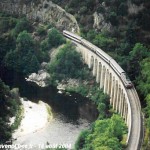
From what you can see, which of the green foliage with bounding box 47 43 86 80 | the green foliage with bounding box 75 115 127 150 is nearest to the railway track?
the green foliage with bounding box 75 115 127 150

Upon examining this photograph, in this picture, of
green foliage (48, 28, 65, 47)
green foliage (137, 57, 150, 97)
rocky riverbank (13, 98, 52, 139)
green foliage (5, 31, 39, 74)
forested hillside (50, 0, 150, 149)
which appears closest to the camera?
rocky riverbank (13, 98, 52, 139)

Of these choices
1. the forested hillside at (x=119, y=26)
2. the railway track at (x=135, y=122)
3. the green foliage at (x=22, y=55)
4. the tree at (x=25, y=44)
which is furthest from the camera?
the tree at (x=25, y=44)

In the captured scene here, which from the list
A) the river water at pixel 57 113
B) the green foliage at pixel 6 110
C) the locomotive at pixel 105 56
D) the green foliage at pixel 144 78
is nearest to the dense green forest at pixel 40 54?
the locomotive at pixel 105 56

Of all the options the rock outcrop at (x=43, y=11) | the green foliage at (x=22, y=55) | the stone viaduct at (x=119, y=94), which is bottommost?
the stone viaduct at (x=119, y=94)

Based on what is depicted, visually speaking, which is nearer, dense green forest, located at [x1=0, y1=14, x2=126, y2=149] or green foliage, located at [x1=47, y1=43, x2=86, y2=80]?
dense green forest, located at [x1=0, y1=14, x2=126, y2=149]

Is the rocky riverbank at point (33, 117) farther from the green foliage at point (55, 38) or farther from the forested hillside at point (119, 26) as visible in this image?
the green foliage at point (55, 38)

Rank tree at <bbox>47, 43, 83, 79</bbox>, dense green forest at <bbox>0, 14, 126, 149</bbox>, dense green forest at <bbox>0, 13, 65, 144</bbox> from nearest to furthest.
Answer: dense green forest at <bbox>0, 14, 126, 149</bbox> < tree at <bbox>47, 43, 83, 79</bbox> < dense green forest at <bbox>0, 13, 65, 144</bbox>

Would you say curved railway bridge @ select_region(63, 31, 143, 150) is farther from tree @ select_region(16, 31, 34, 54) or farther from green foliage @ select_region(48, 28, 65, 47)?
tree @ select_region(16, 31, 34, 54)

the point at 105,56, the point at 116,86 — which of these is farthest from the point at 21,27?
the point at 116,86
